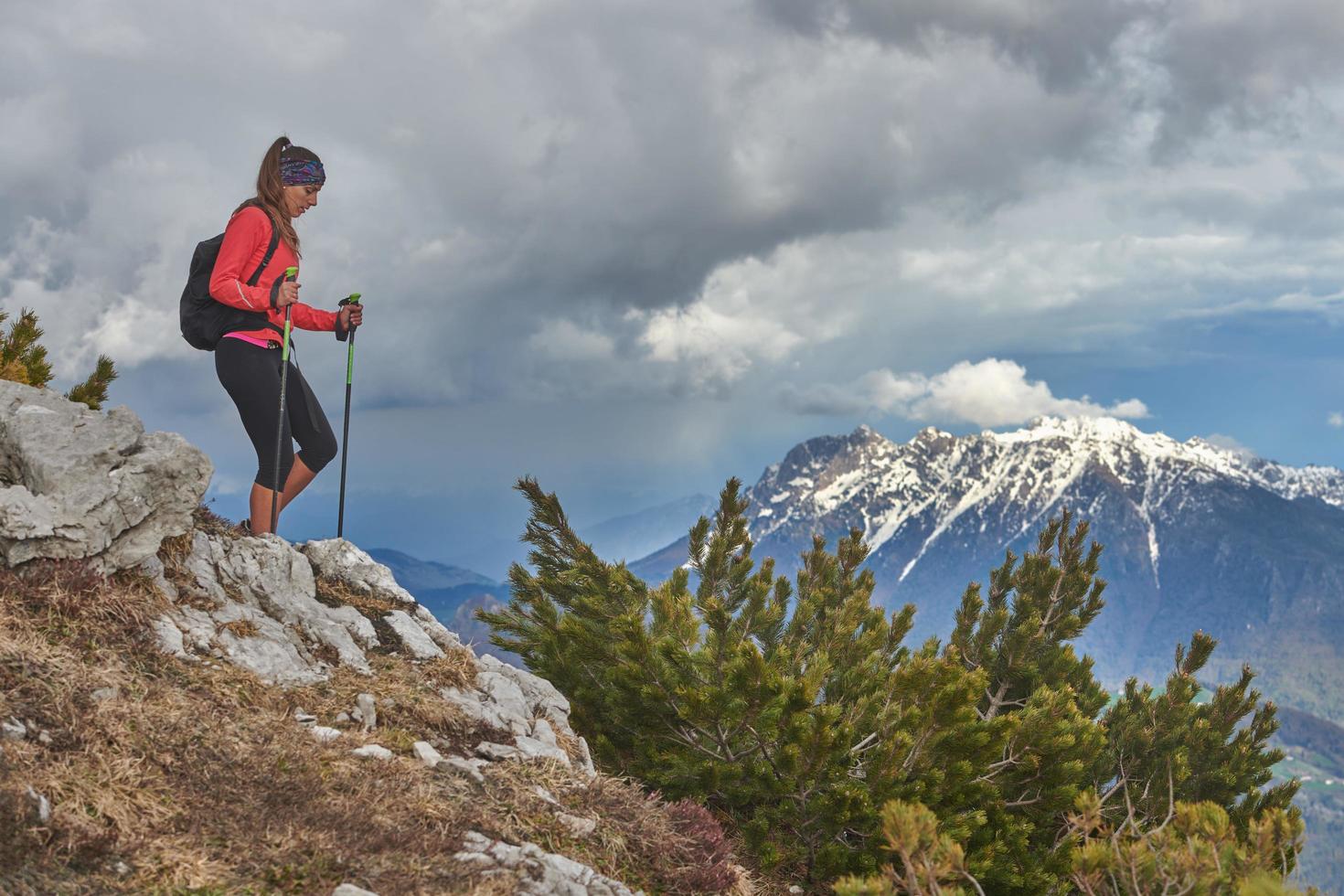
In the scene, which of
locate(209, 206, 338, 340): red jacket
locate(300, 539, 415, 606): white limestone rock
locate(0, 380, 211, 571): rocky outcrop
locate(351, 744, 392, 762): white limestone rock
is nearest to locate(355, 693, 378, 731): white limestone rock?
locate(351, 744, 392, 762): white limestone rock

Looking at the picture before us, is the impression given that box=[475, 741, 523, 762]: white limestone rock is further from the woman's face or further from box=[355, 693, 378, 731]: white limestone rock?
the woman's face

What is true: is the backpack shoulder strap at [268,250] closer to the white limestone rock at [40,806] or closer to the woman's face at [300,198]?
the woman's face at [300,198]

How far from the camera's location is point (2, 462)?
8.02 m

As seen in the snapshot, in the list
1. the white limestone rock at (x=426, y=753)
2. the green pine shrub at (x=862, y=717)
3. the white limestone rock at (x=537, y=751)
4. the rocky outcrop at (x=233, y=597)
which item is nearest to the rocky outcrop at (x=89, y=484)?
the rocky outcrop at (x=233, y=597)

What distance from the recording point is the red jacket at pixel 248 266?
930cm

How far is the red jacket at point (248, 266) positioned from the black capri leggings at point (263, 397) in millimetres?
232

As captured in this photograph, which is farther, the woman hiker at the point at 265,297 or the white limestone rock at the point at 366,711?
the woman hiker at the point at 265,297

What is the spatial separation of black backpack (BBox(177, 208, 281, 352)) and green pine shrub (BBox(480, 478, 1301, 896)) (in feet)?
12.6

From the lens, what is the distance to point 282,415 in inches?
375

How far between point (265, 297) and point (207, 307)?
690mm

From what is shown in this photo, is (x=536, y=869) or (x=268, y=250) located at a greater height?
(x=268, y=250)

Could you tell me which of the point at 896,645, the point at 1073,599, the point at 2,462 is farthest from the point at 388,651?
the point at 1073,599

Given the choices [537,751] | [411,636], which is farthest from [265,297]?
[537,751]

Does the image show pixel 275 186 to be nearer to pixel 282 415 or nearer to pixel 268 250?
pixel 268 250
